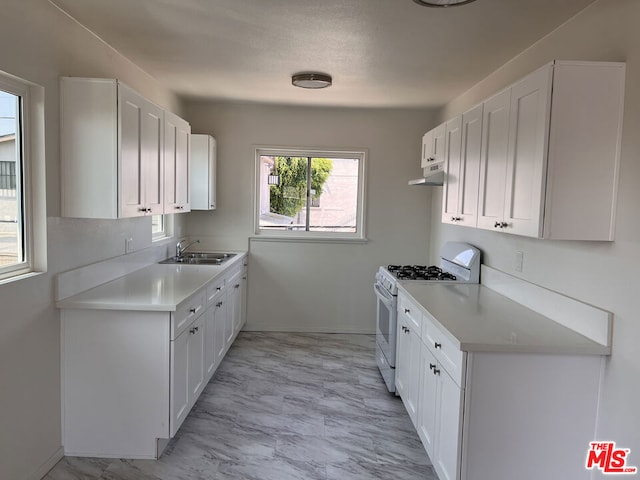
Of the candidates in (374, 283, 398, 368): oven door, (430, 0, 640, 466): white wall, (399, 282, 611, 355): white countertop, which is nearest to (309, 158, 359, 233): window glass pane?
(374, 283, 398, 368): oven door

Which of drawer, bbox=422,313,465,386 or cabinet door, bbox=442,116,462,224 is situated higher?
cabinet door, bbox=442,116,462,224

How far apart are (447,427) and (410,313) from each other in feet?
3.01

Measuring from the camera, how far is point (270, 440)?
2.86 meters

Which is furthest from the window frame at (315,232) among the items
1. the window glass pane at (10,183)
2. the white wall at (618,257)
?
the window glass pane at (10,183)

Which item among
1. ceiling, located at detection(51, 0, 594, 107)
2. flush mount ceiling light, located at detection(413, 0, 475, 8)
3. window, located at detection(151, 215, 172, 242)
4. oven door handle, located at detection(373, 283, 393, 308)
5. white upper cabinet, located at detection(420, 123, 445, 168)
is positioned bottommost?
oven door handle, located at detection(373, 283, 393, 308)

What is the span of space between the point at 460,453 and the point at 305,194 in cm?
352

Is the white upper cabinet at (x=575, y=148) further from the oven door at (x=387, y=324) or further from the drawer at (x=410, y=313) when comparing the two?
the oven door at (x=387, y=324)

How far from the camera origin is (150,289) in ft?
9.34

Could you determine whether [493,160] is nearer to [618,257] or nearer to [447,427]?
[618,257]

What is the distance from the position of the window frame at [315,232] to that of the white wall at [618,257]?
2.67 m

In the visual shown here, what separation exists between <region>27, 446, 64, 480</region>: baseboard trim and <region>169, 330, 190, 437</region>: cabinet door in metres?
0.63

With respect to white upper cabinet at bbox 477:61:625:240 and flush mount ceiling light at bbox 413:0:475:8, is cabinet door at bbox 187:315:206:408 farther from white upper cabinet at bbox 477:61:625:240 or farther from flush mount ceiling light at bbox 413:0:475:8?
flush mount ceiling light at bbox 413:0:475:8

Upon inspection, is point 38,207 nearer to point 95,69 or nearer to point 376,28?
point 95,69

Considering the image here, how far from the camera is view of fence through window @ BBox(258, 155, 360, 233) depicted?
16.6 feet
